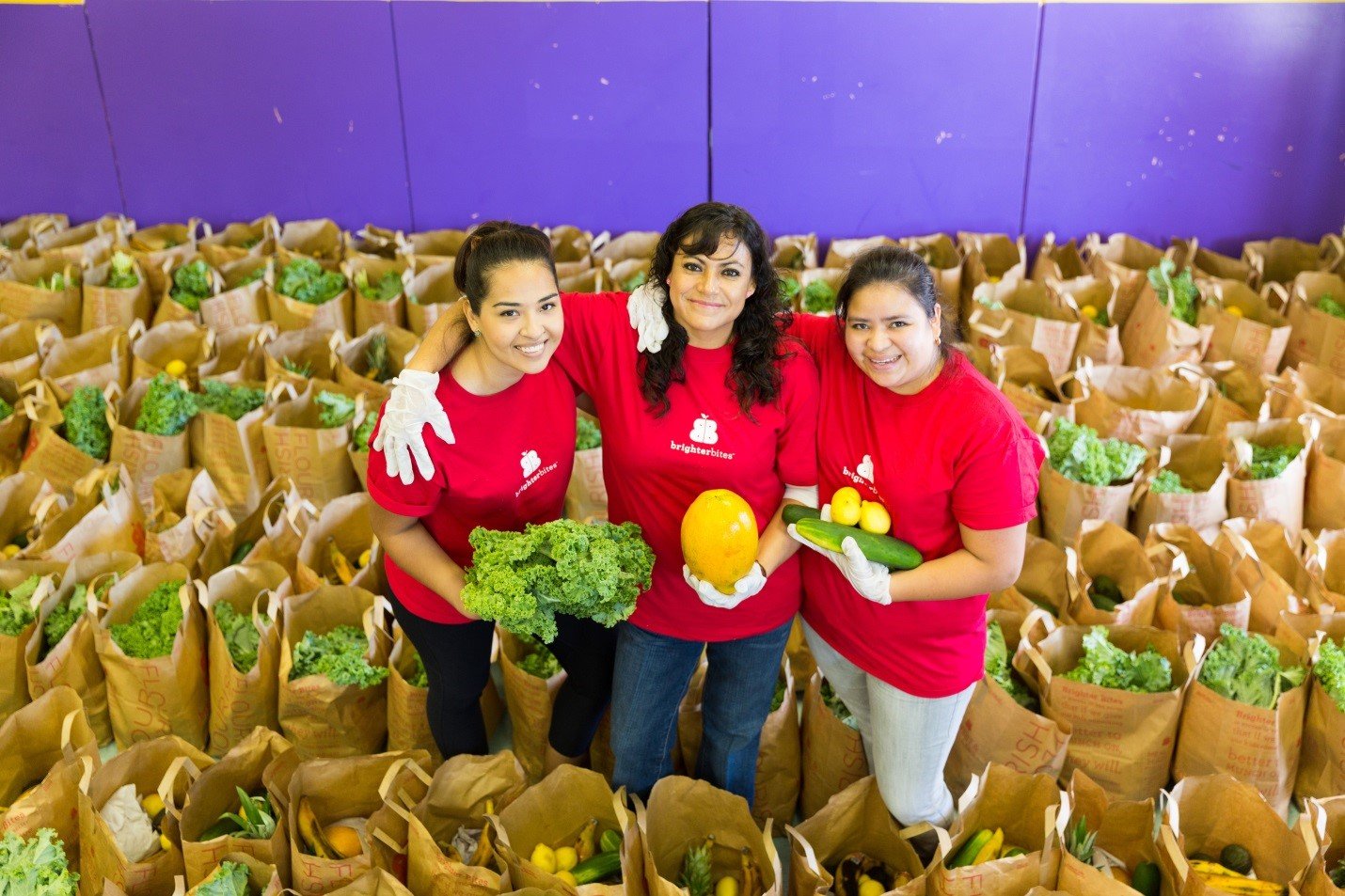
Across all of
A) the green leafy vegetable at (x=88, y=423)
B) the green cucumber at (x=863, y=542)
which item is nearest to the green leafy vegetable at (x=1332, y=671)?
the green cucumber at (x=863, y=542)

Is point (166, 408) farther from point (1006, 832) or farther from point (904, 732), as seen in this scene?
point (1006, 832)

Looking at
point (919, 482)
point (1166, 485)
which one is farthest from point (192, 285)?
point (1166, 485)

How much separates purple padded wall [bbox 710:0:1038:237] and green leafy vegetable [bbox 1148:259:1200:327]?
3.04ft

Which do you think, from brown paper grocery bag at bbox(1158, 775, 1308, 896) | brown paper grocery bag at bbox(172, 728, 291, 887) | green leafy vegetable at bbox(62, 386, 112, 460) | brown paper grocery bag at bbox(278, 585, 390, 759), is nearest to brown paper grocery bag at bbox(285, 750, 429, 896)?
brown paper grocery bag at bbox(172, 728, 291, 887)

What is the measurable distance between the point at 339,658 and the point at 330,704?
0.12m

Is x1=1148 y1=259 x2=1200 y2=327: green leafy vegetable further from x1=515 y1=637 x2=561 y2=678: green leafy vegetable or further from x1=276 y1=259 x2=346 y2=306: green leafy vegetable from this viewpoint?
x1=276 y1=259 x2=346 y2=306: green leafy vegetable

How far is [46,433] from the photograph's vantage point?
3646mm

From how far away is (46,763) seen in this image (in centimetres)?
268

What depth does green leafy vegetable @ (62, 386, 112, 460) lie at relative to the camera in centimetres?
378

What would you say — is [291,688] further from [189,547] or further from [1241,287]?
[1241,287]

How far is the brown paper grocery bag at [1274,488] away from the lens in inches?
131

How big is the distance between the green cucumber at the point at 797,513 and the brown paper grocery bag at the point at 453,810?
0.93m

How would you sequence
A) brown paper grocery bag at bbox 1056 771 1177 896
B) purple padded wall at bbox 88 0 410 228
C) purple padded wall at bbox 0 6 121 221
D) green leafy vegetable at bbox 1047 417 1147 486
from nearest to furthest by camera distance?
1. brown paper grocery bag at bbox 1056 771 1177 896
2. green leafy vegetable at bbox 1047 417 1147 486
3. purple padded wall at bbox 88 0 410 228
4. purple padded wall at bbox 0 6 121 221

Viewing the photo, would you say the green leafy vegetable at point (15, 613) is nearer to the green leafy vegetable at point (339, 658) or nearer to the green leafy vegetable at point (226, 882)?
the green leafy vegetable at point (339, 658)
